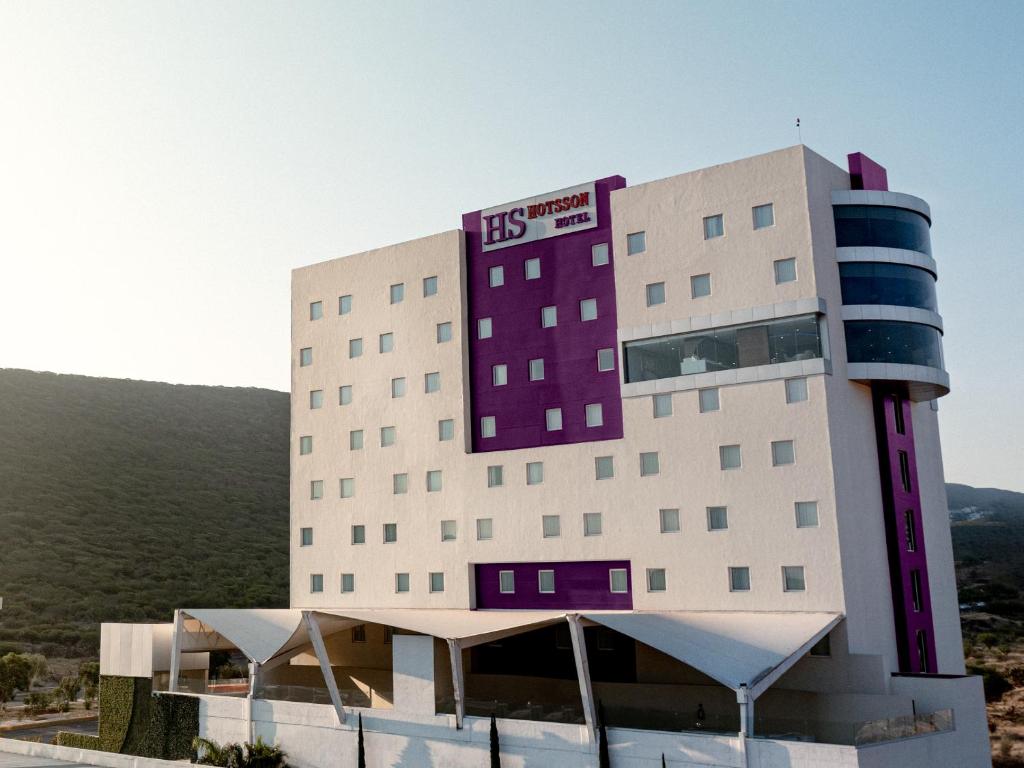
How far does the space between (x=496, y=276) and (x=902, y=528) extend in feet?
68.0

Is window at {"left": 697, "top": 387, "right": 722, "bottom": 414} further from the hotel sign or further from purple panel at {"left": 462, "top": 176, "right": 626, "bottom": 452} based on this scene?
the hotel sign

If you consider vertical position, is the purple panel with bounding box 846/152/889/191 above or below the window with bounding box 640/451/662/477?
above

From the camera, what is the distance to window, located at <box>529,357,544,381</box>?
45156 millimetres

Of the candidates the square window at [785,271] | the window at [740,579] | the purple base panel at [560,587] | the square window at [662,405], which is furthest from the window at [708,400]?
the purple base panel at [560,587]

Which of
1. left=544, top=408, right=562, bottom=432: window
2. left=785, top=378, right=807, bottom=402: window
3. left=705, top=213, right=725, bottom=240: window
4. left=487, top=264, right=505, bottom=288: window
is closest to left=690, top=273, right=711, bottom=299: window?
left=705, top=213, right=725, bottom=240: window

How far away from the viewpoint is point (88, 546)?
100m

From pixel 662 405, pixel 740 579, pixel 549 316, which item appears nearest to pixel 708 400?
pixel 662 405

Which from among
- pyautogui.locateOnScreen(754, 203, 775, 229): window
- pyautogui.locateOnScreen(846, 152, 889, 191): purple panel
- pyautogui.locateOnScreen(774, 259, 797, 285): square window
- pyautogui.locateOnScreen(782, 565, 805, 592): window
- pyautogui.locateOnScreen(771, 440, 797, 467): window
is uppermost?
pyautogui.locateOnScreen(846, 152, 889, 191): purple panel

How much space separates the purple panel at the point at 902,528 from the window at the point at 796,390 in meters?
4.00

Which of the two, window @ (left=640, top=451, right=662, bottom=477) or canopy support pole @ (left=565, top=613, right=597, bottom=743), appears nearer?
canopy support pole @ (left=565, top=613, right=597, bottom=743)

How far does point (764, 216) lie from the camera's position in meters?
39.5

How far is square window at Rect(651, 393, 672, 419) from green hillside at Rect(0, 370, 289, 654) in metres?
58.2

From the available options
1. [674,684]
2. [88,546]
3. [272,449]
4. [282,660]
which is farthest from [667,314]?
[272,449]

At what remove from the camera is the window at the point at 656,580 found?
133ft
